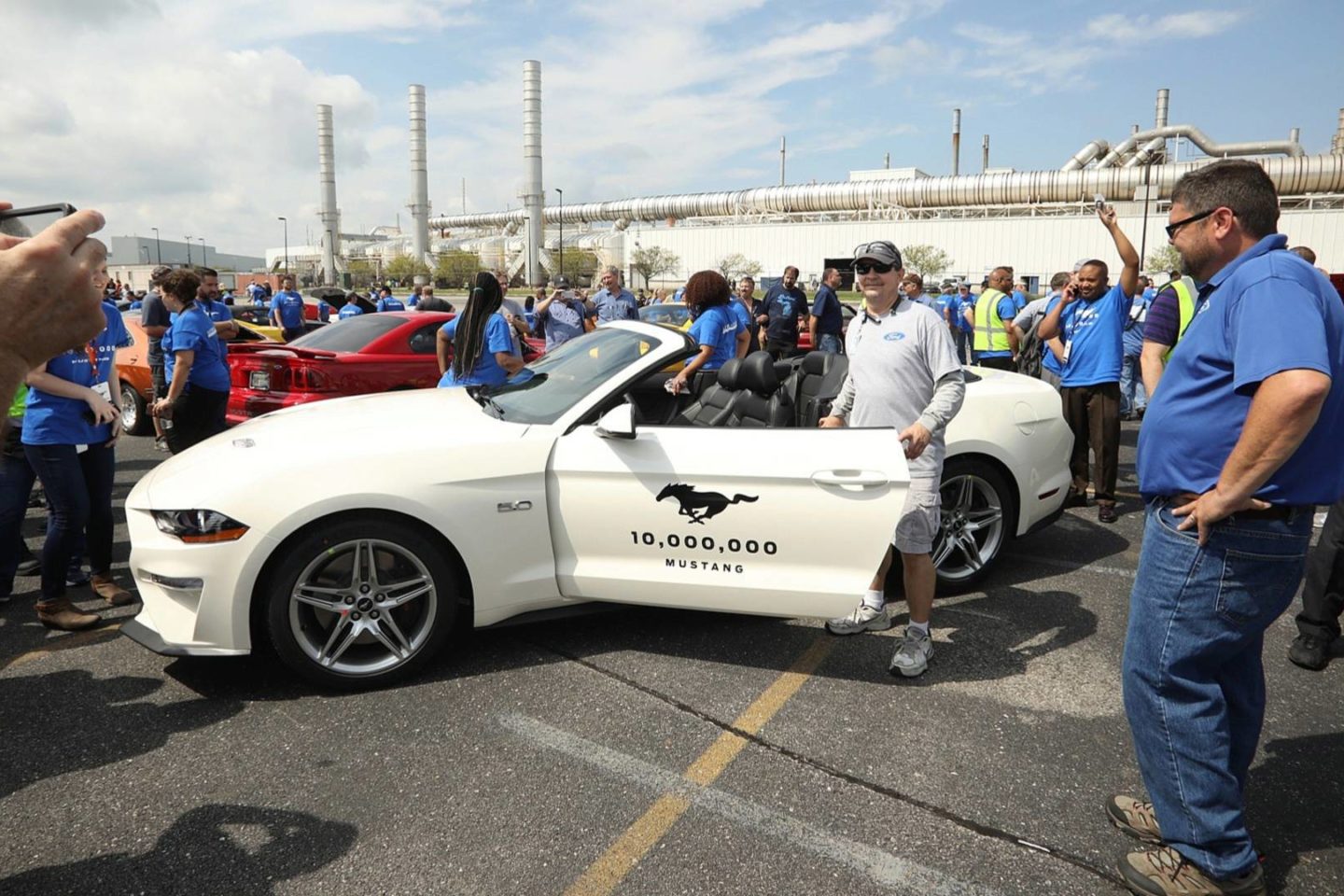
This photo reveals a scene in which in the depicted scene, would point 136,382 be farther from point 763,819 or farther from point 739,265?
point 739,265

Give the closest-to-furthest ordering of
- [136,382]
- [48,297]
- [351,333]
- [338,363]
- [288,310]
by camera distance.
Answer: [48,297] < [338,363] < [351,333] < [136,382] < [288,310]

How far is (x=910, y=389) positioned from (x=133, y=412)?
8.90 meters

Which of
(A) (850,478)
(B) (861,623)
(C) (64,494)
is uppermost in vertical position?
(A) (850,478)

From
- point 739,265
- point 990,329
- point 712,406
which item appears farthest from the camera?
point 739,265

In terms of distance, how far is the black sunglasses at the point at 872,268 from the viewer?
350 cm

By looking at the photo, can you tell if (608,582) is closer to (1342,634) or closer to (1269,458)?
(1269,458)

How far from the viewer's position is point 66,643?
12.9 ft

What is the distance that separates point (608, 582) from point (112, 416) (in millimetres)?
2594

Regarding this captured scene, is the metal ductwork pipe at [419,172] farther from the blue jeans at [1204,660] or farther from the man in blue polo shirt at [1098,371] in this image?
the blue jeans at [1204,660]

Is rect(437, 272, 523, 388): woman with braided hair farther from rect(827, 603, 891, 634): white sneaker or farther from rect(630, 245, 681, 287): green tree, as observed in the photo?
rect(630, 245, 681, 287): green tree

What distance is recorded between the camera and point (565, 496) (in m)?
3.47

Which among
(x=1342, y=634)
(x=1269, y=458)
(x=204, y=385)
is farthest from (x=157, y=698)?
(x=1342, y=634)

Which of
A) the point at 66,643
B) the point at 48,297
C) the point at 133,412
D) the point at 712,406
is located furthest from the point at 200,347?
the point at 133,412

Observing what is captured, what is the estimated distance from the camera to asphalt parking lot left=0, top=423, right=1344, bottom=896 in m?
2.37
